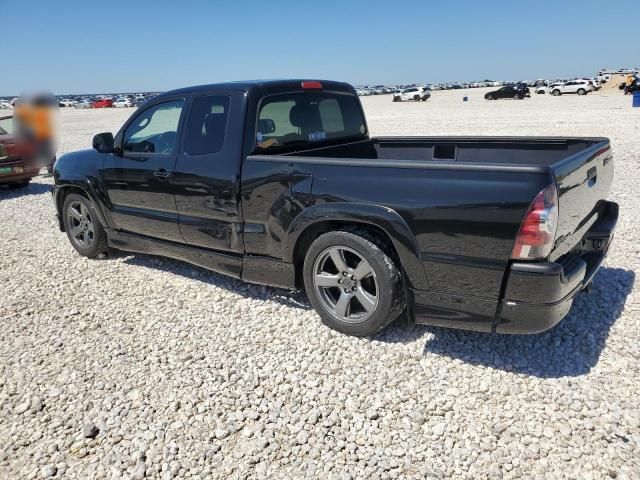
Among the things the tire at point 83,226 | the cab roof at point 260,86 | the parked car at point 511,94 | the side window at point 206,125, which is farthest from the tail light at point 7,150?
the parked car at point 511,94

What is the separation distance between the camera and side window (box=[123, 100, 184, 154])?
15.3 feet

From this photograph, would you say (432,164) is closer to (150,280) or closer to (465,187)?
(465,187)

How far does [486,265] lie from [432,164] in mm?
691

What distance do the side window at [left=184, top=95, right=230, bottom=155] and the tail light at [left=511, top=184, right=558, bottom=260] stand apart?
8.15ft

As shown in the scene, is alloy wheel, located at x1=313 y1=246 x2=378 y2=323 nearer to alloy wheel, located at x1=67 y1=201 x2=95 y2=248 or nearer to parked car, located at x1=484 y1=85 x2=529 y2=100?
alloy wheel, located at x1=67 y1=201 x2=95 y2=248

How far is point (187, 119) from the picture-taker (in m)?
4.49

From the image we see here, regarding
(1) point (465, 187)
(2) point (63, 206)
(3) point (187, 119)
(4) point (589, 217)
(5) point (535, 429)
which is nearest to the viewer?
(5) point (535, 429)

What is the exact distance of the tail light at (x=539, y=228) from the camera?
2.72 metres

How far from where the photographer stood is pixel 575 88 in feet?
153

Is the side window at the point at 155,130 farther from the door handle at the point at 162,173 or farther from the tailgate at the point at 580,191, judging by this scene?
the tailgate at the point at 580,191

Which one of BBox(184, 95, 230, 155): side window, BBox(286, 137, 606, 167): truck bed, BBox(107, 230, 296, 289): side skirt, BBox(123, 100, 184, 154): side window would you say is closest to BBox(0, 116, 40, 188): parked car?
BBox(107, 230, 296, 289): side skirt

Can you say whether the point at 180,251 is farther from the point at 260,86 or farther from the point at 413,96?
the point at 413,96

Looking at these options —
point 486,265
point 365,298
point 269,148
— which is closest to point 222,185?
point 269,148

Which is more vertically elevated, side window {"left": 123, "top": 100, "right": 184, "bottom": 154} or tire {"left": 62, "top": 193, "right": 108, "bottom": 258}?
side window {"left": 123, "top": 100, "right": 184, "bottom": 154}
